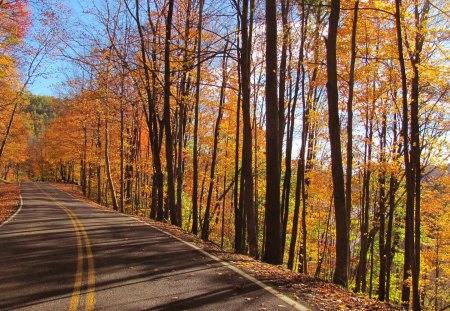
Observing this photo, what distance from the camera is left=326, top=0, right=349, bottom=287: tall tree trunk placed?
9.00 m

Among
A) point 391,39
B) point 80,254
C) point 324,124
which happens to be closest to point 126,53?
point 324,124

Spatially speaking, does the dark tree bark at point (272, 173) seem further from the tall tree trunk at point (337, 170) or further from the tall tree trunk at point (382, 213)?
the tall tree trunk at point (382, 213)

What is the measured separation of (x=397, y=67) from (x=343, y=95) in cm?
289

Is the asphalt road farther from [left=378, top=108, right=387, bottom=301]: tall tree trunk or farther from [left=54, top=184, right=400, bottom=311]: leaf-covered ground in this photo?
[left=378, top=108, right=387, bottom=301]: tall tree trunk

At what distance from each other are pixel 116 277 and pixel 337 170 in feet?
18.0

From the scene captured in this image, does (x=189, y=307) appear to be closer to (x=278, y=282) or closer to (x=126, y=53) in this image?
(x=278, y=282)

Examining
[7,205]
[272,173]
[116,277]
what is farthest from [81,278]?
[7,205]

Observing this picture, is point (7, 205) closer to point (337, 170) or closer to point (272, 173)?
point (272, 173)

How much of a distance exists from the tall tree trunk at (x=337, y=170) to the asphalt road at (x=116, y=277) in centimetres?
288

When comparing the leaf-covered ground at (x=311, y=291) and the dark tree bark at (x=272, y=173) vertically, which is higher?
the dark tree bark at (x=272, y=173)

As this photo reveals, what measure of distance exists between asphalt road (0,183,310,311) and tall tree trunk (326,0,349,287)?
2.88 metres

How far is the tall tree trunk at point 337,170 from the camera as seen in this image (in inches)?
354

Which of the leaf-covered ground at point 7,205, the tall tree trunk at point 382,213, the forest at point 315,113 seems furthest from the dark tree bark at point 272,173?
the leaf-covered ground at point 7,205

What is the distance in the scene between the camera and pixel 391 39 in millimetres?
14656
